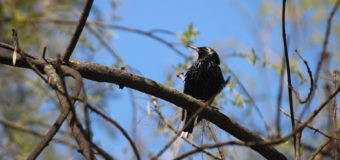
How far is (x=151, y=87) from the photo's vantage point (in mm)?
2736

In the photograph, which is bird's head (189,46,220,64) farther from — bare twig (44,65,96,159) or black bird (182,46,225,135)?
bare twig (44,65,96,159)

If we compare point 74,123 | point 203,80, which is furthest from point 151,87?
point 203,80

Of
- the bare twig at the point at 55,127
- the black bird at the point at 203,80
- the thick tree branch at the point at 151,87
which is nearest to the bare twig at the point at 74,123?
the bare twig at the point at 55,127

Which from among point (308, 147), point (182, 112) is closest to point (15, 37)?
point (182, 112)

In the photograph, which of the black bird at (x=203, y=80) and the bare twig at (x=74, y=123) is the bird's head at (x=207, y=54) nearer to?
the black bird at (x=203, y=80)

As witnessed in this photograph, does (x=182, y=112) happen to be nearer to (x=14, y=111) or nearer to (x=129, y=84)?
(x=129, y=84)

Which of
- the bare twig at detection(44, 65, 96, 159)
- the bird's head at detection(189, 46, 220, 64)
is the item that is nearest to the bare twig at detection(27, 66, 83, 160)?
the bare twig at detection(44, 65, 96, 159)

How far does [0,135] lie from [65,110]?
Answer: 5.56m

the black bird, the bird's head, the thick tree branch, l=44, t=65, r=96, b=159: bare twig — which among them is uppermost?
the bird's head

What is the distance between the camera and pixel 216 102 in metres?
4.14

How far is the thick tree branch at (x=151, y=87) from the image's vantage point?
8.78 ft

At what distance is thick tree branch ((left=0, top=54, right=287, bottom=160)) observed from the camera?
268 centimetres

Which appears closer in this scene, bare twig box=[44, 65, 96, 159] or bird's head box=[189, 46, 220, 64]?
bare twig box=[44, 65, 96, 159]

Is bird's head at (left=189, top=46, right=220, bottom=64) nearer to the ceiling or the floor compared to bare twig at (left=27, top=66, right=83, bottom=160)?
nearer to the ceiling
